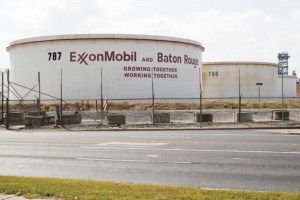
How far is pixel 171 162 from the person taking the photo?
12953 mm

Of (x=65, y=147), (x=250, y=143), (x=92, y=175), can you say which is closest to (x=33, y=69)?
(x=65, y=147)

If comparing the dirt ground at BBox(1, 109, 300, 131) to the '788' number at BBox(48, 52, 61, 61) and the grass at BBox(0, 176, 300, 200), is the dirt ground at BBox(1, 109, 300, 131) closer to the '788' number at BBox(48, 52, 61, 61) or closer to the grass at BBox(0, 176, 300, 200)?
the '788' number at BBox(48, 52, 61, 61)

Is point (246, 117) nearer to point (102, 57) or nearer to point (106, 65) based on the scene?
point (106, 65)

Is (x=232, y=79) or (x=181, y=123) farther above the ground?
(x=232, y=79)

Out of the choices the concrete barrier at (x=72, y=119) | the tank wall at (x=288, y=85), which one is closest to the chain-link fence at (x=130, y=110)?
the concrete barrier at (x=72, y=119)

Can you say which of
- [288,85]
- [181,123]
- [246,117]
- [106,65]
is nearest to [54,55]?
[106,65]

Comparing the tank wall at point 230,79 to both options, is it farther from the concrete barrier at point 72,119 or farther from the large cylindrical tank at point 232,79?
the concrete barrier at point 72,119

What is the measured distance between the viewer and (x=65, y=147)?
17453 millimetres

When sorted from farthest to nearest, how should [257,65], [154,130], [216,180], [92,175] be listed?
[257,65]
[154,130]
[92,175]
[216,180]

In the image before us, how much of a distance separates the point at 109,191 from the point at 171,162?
4735 millimetres

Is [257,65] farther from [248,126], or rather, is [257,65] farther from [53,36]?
[248,126]

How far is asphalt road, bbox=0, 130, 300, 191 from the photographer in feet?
33.7

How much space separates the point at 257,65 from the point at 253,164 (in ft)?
156

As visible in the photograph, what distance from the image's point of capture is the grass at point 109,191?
314 inches
